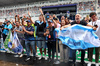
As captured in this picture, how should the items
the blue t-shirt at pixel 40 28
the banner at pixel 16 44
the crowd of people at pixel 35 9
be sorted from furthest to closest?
the crowd of people at pixel 35 9 < the banner at pixel 16 44 < the blue t-shirt at pixel 40 28

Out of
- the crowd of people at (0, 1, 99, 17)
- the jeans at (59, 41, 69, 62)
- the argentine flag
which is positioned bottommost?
the jeans at (59, 41, 69, 62)

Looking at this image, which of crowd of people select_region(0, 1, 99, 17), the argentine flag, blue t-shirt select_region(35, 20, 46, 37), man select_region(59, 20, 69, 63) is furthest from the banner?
crowd of people select_region(0, 1, 99, 17)

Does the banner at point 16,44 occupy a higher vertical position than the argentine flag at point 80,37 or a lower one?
lower

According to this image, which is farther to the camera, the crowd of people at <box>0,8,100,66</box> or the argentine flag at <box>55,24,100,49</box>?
Result: the crowd of people at <box>0,8,100,66</box>

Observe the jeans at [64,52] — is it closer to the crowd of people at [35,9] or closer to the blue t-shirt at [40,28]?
the blue t-shirt at [40,28]

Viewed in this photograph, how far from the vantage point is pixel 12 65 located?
4.39 meters

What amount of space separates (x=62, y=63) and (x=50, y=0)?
13948 mm

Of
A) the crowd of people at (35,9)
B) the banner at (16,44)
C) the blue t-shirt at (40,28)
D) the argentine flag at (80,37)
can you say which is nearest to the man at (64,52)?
the argentine flag at (80,37)

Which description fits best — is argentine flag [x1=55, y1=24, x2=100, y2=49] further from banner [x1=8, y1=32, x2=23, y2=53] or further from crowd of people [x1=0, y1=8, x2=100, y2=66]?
banner [x1=8, y1=32, x2=23, y2=53]

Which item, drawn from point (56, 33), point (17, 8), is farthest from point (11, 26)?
point (17, 8)

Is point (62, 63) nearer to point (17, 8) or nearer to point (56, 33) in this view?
point (56, 33)

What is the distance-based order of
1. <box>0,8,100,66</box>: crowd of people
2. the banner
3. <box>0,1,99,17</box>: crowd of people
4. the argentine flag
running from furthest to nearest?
<box>0,1,99,17</box>: crowd of people, the banner, <box>0,8,100,66</box>: crowd of people, the argentine flag

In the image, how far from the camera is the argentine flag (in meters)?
3.69

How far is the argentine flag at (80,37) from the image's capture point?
3.69 m
